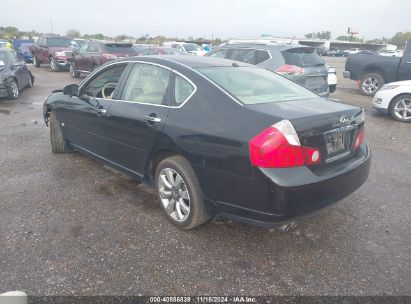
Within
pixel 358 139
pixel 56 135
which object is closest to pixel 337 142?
pixel 358 139

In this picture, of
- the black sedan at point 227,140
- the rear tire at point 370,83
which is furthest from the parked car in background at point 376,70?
the black sedan at point 227,140

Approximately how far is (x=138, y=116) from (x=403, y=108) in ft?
24.0

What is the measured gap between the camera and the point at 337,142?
114 inches

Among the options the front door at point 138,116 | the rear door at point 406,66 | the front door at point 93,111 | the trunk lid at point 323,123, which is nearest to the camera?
the trunk lid at point 323,123

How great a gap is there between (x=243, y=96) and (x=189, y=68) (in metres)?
0.65

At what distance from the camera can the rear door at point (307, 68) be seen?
25.5ft

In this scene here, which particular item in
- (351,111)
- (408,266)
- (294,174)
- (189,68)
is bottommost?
(408,266)

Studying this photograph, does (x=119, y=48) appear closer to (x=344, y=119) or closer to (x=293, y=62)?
(x=293, y=62)

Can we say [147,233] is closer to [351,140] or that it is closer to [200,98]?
[200,98]

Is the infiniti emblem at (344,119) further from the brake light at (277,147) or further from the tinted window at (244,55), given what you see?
the tinted window at (244,55)

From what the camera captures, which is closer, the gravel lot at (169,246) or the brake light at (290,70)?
the gravel lot at (169,246)

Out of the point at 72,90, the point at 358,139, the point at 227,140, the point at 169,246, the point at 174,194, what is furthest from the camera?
the point at 72,90

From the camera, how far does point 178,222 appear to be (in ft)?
10.9

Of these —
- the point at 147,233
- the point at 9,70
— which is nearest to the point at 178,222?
the point at 147,233
